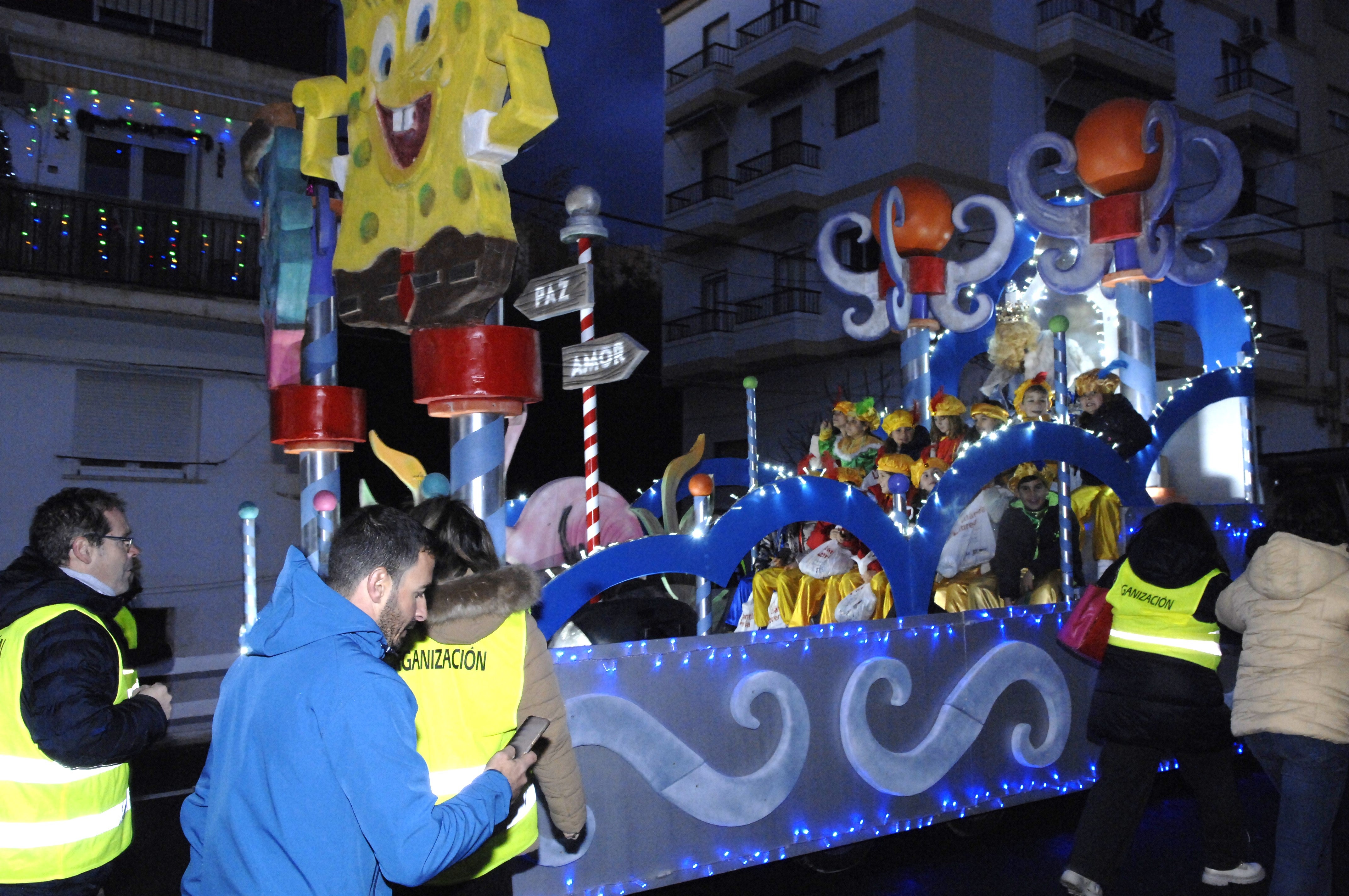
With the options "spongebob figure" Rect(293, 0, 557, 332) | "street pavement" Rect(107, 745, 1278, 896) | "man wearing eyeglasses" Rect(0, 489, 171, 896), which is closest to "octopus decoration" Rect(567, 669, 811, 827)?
"street pavement" Rect(107, 745, 1278, 896)

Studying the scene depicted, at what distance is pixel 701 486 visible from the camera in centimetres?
544

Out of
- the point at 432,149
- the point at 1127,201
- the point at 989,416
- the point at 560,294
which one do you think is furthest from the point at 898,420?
the point at 432,149

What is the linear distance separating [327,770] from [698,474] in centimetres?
443

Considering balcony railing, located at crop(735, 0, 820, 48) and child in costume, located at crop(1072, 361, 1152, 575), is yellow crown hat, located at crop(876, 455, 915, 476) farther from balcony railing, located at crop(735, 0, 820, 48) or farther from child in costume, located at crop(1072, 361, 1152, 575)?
balcony railing, located at crop(735, 0, 820, 48)

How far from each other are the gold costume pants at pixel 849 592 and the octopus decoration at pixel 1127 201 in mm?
2681

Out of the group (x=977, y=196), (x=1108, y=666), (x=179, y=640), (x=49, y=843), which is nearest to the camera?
(x=49, y=843)

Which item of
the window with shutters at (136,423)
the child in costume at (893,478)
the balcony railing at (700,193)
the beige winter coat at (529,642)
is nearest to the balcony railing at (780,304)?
the balcony railing at (700,193)

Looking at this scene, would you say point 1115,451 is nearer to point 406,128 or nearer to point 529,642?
point 406,128

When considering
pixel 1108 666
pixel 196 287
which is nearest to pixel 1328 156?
pixel 196 287

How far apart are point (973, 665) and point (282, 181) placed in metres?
4.90

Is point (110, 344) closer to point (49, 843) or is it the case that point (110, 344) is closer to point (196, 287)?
point (196, 287)

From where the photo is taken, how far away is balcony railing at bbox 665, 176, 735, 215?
24.8m

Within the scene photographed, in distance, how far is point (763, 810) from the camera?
16.9ft

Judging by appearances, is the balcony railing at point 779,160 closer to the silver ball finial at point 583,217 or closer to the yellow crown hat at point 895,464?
the yellow crown hat at point 895,464
